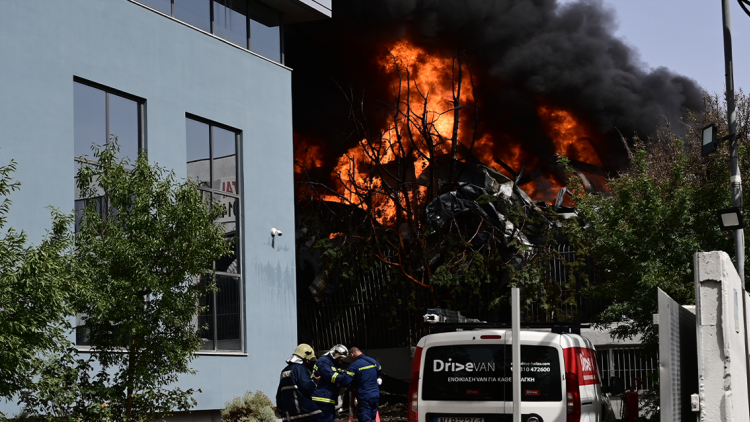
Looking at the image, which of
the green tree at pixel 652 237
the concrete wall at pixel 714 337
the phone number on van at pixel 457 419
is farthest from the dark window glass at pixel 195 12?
the concrete wall at pixel 714 337

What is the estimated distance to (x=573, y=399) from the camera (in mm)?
10125

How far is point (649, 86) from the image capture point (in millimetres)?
42625

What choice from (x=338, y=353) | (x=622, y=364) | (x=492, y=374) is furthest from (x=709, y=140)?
(x=622, y=364)

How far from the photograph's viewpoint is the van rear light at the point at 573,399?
33.1ft

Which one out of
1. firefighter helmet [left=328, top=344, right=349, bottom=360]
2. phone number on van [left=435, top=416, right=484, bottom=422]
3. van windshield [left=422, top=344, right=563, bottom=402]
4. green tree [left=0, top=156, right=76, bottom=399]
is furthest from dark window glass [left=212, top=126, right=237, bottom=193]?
phone number on van [left=435, top=416, right=484, bottom=422]

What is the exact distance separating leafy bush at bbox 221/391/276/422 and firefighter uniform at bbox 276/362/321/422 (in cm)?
485

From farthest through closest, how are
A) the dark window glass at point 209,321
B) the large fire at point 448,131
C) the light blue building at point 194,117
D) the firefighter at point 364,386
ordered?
1. the large fire at point 448,131
2. the dark window glass at point 209,321
3. the light blue building at point 194,117
4. the firefighter at point 364,386

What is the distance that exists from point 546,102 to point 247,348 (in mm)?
25708

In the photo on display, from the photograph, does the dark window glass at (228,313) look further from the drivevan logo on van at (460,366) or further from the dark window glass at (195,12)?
the drivevan logo on van at (460,366)

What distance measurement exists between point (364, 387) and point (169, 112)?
8.32 metres

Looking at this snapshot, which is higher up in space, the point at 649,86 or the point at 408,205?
the point at 649,86

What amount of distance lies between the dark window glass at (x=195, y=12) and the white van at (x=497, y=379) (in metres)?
10.7

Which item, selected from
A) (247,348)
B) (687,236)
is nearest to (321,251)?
(247,348)

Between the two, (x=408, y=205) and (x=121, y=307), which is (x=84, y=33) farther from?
(x=408, y=205)
